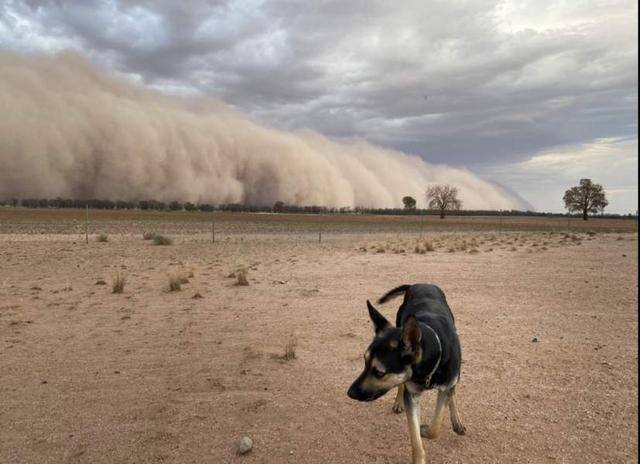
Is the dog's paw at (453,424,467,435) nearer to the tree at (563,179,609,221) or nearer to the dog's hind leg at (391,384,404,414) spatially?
the dog's hind leg at (391,384,404,414)

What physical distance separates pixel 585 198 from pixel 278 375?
411 feet

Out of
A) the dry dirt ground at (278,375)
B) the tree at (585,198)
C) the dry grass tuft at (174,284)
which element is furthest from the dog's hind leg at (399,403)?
the tree at (585,198)

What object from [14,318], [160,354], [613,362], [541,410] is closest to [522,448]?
[541,410]

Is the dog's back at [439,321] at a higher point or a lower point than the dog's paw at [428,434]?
higher

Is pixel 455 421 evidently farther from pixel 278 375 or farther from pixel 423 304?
pixel 278 375

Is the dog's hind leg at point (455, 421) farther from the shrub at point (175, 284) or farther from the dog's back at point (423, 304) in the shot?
Answer: the shrub at point (175, 284)

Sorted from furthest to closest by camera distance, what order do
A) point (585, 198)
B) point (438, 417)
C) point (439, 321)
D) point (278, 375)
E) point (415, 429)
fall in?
point (585, 198), point (278, 375), point (439, 321), point (438, 417), point (415, 429)

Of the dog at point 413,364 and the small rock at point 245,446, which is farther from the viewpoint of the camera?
the small rock at point 245,446

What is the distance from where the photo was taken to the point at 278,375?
6543mm

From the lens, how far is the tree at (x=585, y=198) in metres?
111

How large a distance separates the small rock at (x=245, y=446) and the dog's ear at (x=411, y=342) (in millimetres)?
1893

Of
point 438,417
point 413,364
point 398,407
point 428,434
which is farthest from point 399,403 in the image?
point 413,364

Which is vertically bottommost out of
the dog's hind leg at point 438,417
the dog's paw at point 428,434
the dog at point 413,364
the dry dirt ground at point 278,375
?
the dry dirt ground at point 278,375

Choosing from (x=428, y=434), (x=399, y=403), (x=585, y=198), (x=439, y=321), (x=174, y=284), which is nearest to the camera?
(x=428, y=434)
